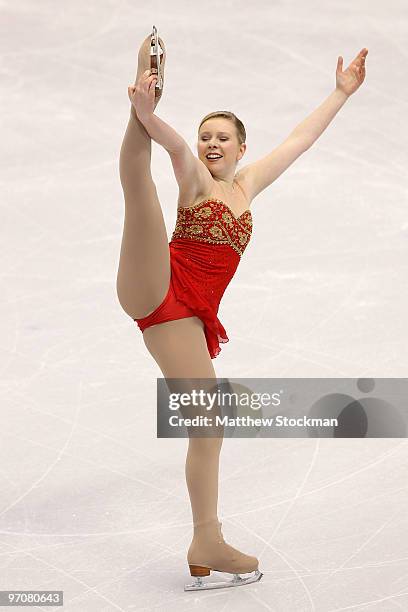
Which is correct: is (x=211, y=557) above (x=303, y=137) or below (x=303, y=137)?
below

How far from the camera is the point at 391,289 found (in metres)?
6.46

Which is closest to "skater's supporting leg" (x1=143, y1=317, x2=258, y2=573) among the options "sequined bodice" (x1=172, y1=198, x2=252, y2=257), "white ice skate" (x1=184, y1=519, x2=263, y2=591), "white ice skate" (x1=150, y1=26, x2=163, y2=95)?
"white ice skate" (x1=184, y1=519, x2=263, y2=591)

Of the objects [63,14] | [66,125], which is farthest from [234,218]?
[63,14]

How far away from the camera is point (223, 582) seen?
3949 millimetres

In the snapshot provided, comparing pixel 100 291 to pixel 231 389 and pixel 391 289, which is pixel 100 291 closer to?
pixel 391 289

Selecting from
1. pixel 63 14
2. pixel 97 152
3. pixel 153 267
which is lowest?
pixel 153 267

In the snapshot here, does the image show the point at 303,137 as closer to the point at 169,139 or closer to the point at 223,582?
the point at 169,139

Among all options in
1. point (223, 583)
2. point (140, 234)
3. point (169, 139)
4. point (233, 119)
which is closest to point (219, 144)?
point (233, 119)

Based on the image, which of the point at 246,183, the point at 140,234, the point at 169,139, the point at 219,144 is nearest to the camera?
the point at 169,139

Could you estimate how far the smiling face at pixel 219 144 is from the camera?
393 centimetres

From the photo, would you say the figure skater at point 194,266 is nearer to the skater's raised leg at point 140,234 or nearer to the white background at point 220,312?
the skater's raised leg at point 140,234

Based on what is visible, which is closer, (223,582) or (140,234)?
(140,234)

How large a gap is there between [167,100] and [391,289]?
334 cm

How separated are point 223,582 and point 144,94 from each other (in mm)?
1803
